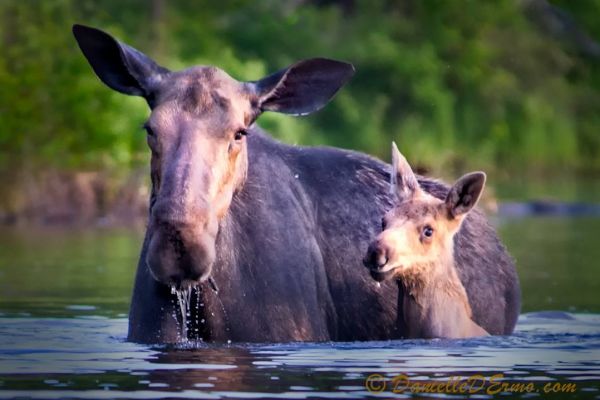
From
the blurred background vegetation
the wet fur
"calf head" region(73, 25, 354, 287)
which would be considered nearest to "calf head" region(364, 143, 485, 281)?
→ the wet fur

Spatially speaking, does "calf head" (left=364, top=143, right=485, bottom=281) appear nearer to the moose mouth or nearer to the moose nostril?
the moose nostril

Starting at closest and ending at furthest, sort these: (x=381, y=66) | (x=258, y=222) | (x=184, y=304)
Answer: (x=184, y=304) → (x=258, y=222) → (x=381, y=66)

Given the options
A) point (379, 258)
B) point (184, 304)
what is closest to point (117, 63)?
point (184, 304)

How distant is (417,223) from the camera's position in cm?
1362

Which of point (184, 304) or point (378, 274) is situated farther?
point (378, 274)

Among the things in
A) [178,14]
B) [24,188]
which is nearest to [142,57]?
[24,188]

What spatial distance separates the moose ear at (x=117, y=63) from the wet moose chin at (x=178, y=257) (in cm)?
163

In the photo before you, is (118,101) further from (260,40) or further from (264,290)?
(264,290)

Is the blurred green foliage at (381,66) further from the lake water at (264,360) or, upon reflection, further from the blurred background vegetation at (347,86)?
the lake water at (264,360)

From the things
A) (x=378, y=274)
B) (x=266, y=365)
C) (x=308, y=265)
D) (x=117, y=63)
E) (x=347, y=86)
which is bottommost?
(x=266, y=365)

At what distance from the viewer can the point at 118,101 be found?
39.9 m

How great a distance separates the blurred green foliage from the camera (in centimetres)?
3975

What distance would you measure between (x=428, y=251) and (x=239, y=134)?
198 cm

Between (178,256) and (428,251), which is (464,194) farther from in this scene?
(178,256)
